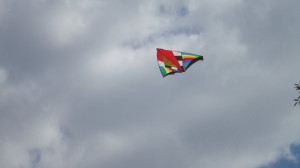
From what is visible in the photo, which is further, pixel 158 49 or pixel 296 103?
pixel 158 49

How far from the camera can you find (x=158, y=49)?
35.9 meters

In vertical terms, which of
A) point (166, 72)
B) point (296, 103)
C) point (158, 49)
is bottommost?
point (296, 103)

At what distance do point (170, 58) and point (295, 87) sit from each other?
636 inches

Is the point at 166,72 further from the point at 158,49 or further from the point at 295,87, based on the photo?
the point at 295,87

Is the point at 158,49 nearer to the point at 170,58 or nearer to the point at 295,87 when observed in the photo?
the point at 170,58

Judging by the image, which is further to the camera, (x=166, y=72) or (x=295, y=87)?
(x=166, y=72)

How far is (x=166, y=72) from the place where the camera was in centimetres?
3534

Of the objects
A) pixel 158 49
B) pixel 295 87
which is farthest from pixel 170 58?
pixel 295 87

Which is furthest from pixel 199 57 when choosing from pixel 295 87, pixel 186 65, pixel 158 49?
pixel 295 87

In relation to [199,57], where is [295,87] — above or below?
below

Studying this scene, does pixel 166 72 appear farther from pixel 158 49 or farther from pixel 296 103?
pixel 296 103

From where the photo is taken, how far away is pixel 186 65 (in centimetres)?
3556

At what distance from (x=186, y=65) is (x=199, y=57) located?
74.5 inches

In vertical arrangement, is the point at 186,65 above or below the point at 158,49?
below
